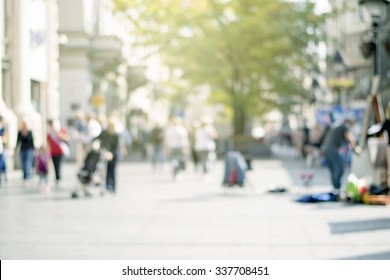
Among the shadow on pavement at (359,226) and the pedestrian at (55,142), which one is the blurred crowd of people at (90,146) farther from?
the shadow on pavement at (359,226)

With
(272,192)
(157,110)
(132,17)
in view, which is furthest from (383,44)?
(157,110)

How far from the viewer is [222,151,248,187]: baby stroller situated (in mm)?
19594

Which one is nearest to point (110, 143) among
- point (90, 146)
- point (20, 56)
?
point (90, 146)

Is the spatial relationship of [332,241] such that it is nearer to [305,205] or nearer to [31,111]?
[305,205]

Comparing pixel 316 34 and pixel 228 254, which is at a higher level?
pixel 316 34

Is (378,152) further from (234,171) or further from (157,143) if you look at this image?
(157,143)

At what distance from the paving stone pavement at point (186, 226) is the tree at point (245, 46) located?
24.8m

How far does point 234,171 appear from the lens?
777 inches

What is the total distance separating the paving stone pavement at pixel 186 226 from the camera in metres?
9.94

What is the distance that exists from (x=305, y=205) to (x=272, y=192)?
11.1 ft

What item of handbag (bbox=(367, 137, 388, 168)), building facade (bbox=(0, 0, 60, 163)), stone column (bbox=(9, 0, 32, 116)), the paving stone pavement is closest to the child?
the paving stone pavement

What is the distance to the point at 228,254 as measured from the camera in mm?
9742

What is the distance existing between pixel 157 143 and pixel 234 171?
8.35 meters

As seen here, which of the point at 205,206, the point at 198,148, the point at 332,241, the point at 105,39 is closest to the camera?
the point at 332,241
